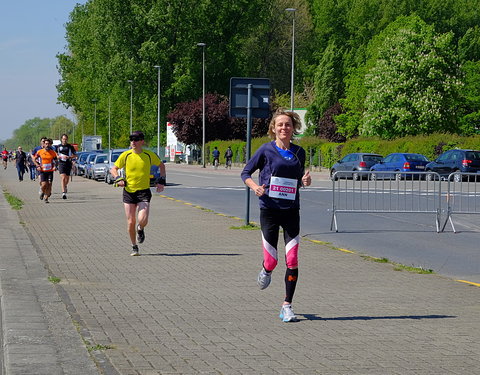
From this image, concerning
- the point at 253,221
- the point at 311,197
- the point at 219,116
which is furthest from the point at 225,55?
the point at 253,221

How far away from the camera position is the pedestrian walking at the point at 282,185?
321 inches

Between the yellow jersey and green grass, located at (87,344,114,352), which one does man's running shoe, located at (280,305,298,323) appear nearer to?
green grass, located at (87,344,114,352)

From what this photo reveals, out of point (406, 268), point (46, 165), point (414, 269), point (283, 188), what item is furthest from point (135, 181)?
point (46, 165)

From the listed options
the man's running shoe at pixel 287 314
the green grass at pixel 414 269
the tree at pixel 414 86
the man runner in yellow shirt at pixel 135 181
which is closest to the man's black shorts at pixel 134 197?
the man runner in yellow shirt at pixel 135 181

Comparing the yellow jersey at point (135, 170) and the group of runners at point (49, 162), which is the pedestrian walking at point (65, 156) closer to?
the group of runners at point (49, 162)

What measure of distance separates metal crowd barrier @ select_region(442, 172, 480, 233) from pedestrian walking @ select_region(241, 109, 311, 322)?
10.4 metres

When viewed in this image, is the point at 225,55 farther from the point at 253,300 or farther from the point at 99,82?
the point at 253,300

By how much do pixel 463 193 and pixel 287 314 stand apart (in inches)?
475

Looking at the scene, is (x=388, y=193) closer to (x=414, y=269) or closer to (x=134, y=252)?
(x=414, y=269)

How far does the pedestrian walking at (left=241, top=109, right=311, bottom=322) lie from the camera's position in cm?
816

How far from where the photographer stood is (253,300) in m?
9.03

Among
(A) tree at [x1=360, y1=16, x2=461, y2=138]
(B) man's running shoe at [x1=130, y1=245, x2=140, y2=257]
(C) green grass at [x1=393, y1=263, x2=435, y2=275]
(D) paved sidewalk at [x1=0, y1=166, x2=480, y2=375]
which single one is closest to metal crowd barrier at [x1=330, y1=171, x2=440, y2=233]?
(D) paved sidewalk at [x1=0, y1=166, x2=480, y2=375]

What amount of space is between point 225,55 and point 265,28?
28.0 feet

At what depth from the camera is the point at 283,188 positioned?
815 cm
